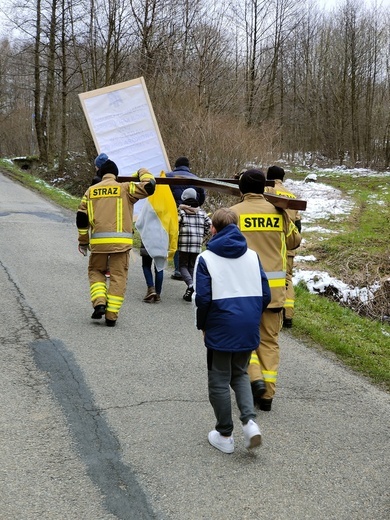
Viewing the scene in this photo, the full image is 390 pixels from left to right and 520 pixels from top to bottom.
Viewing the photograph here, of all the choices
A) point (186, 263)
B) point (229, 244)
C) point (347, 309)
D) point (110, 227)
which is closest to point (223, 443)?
point (229, 244)

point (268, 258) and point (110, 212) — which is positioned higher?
point (110, 212)

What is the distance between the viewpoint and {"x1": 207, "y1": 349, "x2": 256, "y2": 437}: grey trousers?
4.14 metres

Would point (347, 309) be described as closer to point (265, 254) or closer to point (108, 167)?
point (108, 167)

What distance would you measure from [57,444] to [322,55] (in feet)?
151

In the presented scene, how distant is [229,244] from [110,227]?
309 cm

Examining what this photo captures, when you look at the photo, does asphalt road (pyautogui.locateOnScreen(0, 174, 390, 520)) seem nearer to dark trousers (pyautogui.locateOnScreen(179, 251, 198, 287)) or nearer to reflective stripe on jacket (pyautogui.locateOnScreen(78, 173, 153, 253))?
reflective stripe on jacket (pyautogui.locateOnScreen(78, 173, 153, 253))

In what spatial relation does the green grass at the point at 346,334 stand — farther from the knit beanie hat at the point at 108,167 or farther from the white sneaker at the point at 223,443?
the knit beanie hat at the point at 108,167

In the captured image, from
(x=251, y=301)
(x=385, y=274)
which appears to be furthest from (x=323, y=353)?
(x=385, y=274)

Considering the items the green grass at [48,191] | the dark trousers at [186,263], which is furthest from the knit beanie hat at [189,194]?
the green grass at [48,191]

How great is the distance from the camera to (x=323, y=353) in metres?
6.57

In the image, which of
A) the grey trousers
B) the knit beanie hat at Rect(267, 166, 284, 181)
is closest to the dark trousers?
the knit beanie hat at Rect(267, 166, 284, 181)

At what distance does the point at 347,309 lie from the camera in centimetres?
905

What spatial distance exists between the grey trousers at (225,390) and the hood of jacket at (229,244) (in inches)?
27.0

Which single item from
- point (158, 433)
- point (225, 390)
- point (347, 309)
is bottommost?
point (347, 309)
